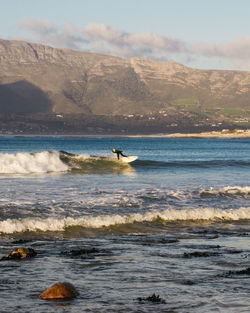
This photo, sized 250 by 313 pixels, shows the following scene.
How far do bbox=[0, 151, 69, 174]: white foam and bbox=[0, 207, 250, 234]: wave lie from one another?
2532 centimetres

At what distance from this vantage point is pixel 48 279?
1200 centimetres

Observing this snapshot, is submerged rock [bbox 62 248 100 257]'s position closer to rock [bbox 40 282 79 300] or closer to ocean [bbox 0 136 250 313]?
ocean [bbox 0 136 250 313]

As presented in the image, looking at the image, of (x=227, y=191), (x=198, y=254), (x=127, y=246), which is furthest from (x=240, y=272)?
(x=227, y=191)

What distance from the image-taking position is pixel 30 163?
49.3m

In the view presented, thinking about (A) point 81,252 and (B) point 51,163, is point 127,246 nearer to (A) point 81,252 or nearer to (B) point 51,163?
(A) point 81,252

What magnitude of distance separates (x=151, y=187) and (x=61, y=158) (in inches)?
916

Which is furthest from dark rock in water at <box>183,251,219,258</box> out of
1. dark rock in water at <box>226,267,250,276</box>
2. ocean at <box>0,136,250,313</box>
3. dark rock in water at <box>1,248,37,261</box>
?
dark rock in water at <box>1,248,37,261</box>

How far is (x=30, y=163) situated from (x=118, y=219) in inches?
1138

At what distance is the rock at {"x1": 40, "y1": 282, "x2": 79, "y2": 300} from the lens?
10.5 meters

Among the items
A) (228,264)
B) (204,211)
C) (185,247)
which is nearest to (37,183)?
(204,211)

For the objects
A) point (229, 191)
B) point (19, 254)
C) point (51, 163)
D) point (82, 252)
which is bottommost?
point (229, 191)

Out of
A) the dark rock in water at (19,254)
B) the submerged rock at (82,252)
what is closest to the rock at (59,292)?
the dark rock in water at (19,254)

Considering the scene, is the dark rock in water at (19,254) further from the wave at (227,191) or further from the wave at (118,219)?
the wave at (227,191)

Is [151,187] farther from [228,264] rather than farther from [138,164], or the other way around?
[138,164]
